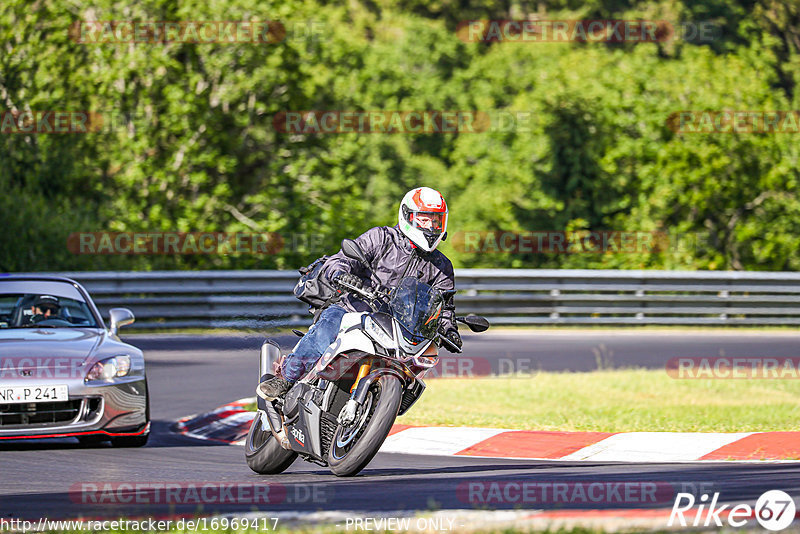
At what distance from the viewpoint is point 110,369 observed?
10.2 meters

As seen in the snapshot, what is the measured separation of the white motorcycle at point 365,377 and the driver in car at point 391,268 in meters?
0.11

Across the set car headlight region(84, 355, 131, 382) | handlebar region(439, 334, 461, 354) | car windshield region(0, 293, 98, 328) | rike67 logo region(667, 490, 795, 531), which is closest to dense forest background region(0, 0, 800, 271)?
car windshield region(0, 293, 98, 328)

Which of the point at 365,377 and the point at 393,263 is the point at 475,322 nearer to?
the point at 393,263

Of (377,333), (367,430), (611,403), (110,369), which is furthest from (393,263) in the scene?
(611,403)

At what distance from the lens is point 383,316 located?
738 centimetres

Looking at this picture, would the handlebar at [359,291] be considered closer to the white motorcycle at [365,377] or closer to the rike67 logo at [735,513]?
the white motorcycle at [365,377]

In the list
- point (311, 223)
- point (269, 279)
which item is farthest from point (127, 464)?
point (311, 223)

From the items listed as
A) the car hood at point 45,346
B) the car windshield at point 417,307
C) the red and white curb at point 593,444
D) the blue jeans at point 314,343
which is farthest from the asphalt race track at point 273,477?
the car windshield at point 417,307

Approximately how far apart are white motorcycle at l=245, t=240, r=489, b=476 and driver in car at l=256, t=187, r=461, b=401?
0.36 ft

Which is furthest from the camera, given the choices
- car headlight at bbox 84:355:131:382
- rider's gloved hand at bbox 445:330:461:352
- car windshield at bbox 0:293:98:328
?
car windshield at bbox 0:293:98:328

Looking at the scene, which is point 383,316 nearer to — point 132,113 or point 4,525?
point 4,525

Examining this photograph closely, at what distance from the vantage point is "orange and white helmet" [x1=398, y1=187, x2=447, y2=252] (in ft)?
25.6

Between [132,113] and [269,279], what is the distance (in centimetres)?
641

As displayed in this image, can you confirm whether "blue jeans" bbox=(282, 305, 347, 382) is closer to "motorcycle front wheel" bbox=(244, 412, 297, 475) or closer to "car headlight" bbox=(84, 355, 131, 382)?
"motorcycle front wheel" bbox=(244, 412, 297, 475)
